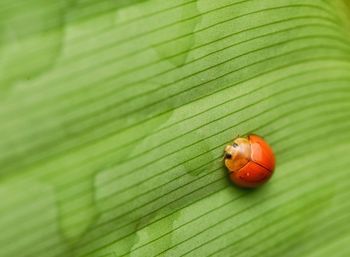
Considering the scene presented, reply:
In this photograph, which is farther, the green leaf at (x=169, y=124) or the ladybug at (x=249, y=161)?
the ladybug at (x=249, y=161)

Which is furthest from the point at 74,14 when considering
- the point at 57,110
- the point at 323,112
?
the point at 323,112

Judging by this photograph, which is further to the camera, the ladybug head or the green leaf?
the ladybug head

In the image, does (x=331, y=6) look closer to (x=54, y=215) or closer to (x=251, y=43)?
(x=251, y=43)
